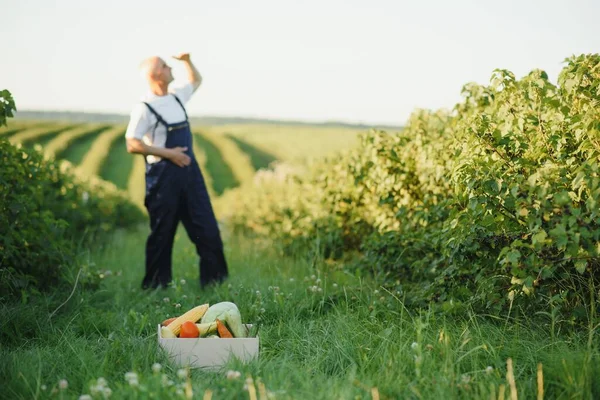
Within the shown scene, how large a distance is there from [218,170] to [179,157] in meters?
25.8

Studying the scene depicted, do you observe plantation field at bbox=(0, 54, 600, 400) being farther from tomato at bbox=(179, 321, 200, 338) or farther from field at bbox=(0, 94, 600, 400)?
tomato at bbox=(179, 321, 200, 338)

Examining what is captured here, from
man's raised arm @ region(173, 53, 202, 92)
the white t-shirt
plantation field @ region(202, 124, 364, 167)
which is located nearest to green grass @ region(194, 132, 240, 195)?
plantation field @ region(202, 124, 364, 167)

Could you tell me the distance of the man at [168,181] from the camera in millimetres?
5621

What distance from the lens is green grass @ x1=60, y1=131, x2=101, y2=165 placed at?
33.2 meters

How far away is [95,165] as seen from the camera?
103 ft

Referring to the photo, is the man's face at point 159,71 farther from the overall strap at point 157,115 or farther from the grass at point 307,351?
the grass at point 307,351

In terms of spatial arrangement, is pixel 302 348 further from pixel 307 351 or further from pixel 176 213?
pixel 176 213

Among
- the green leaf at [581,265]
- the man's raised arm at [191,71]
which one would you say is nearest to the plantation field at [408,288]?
the green leaf at [581,265]

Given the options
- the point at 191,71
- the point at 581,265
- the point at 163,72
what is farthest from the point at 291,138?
the point at 581,265

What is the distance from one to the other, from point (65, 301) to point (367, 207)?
311 cm

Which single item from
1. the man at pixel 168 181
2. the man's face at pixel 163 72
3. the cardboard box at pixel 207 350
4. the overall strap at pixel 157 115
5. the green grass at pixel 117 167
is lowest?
the green grass at pixel 117 167

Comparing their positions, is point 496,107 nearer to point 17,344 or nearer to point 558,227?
point 558,227

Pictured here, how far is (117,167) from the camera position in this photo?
104 ft

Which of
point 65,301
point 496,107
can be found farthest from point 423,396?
point 65,301
